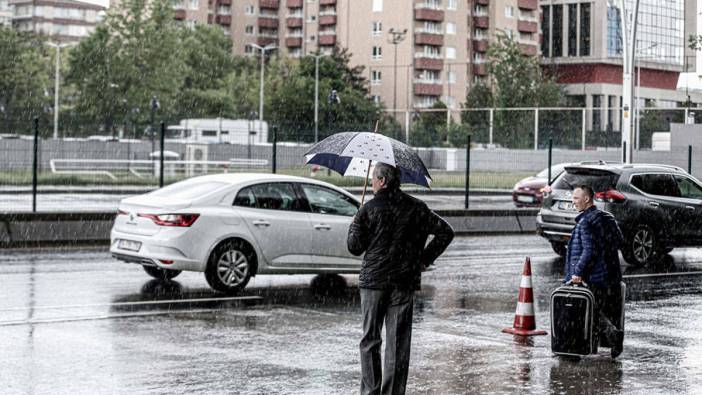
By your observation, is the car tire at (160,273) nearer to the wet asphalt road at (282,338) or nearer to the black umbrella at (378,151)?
the wet asphalt road at (282,338)

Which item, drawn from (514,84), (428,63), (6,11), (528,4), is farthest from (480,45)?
(6,11)

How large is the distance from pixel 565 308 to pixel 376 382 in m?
3.01

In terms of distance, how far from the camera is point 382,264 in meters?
7.48

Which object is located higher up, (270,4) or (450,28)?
(270,4)

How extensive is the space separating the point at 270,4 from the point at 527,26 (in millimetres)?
32551

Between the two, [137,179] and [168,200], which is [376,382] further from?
[137,179]

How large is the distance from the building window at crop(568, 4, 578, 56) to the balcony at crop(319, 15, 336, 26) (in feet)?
86.8

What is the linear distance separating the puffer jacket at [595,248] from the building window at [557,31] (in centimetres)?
12329

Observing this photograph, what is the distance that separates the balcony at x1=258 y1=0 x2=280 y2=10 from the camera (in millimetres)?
140000

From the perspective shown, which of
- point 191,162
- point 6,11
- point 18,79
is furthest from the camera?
point 6,11

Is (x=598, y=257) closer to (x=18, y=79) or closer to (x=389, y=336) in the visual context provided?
(x=389, y=336)

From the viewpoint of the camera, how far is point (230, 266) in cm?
1415

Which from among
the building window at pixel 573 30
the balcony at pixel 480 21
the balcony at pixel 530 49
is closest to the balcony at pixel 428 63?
the balcony at pixel 480 21

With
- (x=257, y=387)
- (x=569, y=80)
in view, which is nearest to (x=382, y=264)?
(x=257, y=387)
